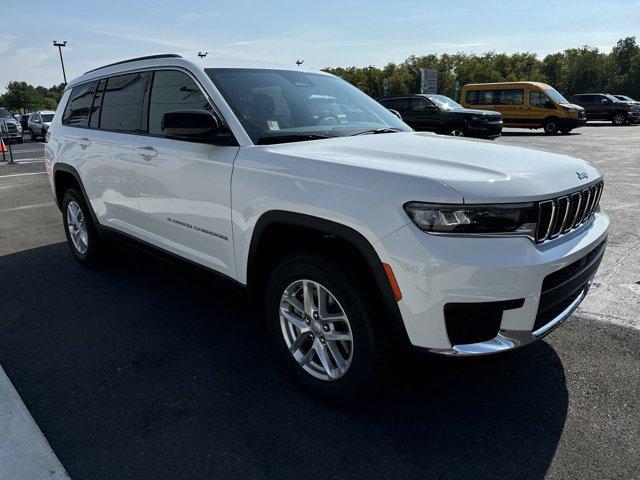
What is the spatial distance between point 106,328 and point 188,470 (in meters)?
1.77

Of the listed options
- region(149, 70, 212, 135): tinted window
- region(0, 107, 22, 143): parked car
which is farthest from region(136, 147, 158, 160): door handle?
region(0, 107, 22, 143): parked car

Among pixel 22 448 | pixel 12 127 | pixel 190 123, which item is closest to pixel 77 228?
pixel 190 123

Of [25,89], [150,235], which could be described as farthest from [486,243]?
[25,89]

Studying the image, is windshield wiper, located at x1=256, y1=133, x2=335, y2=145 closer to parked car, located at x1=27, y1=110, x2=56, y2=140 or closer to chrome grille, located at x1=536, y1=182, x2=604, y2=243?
chrome grille, located at x1=536, y1=182, x2=604, y2=243

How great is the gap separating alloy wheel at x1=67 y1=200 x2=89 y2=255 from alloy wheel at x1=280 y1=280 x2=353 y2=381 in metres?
2.93

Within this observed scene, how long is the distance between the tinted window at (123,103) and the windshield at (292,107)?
900mm

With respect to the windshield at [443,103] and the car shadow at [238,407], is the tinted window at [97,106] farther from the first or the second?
the windshield at [443,103]

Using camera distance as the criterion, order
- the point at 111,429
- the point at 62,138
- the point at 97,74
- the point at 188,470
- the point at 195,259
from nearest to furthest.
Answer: the point at 188,470, the point at 111,429, the point at 195,259, the point at 97,74, the point at 62,138

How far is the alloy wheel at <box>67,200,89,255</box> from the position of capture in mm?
4859

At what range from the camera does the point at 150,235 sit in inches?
147

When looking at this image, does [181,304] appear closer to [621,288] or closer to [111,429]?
[111,429]

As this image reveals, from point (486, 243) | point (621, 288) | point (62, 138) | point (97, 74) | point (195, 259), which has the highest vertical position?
point (97, 74)

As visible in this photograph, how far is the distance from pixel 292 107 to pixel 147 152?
1.10 m

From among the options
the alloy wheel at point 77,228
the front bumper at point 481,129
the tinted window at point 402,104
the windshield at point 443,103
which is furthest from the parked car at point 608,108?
the alloy wheel at point 77,228
